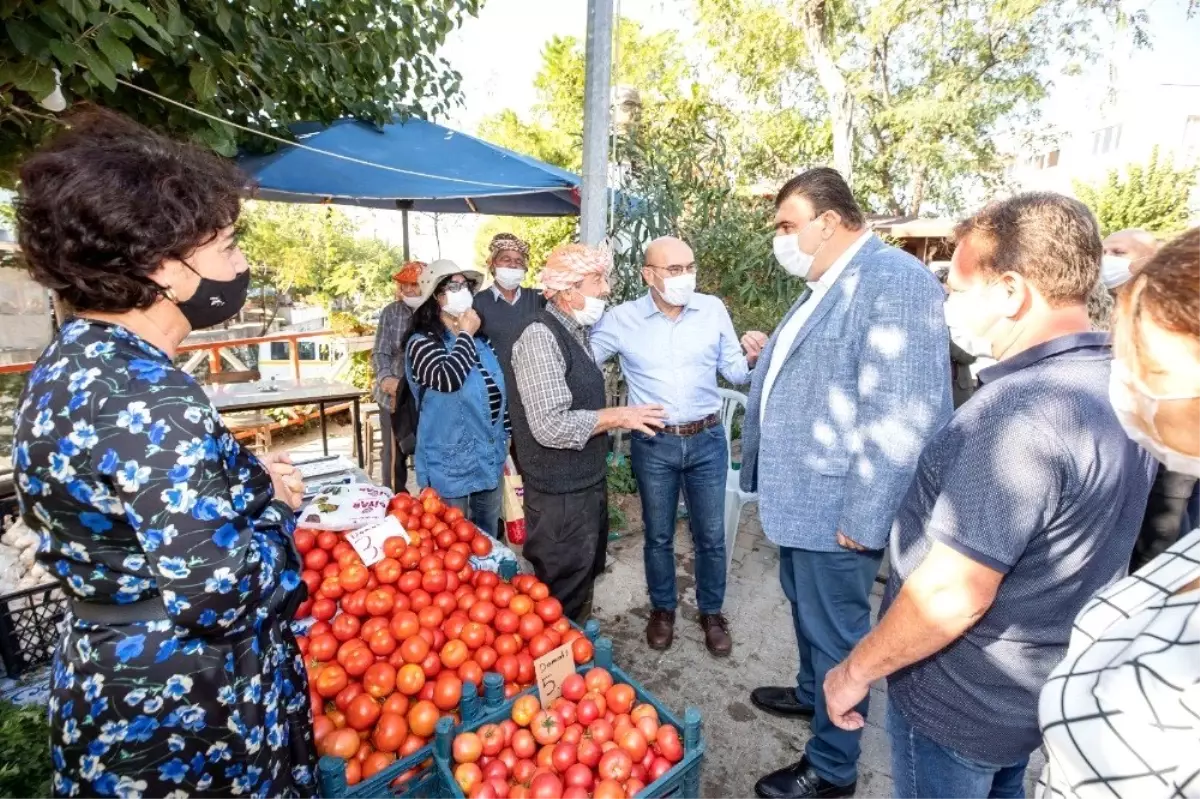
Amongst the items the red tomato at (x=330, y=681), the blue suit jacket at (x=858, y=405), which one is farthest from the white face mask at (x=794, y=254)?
the red tomato at (x=330, y=681)

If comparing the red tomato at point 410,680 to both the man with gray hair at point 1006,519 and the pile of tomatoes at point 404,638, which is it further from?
the man with gray hair at point 1006,519

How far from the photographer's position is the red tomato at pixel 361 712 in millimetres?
1689

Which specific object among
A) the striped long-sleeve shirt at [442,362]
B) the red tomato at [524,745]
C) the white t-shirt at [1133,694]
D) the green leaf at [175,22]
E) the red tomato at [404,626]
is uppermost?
the green leaf at [175,22]

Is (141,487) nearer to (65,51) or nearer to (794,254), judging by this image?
(65,51)

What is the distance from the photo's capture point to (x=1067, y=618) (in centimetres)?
124

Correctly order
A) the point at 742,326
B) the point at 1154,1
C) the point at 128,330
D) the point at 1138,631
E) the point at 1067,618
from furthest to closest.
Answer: the point at 1154,1, the point at 742,326, the point at 1067,618, the point at 128,330, the point at 1138,631

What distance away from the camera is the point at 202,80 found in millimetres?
2539

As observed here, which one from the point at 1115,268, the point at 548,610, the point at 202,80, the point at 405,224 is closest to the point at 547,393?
the point at 548,610

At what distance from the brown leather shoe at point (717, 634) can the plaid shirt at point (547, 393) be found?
1434 mm

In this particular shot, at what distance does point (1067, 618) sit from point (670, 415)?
1.78m

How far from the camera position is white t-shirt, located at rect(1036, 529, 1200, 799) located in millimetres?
689

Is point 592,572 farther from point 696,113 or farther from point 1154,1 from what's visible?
point 1154,1

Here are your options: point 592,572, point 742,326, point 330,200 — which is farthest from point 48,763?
point 742,326

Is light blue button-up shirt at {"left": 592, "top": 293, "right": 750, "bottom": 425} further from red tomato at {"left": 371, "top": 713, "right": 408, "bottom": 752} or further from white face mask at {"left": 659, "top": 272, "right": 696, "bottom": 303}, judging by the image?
red tomato at {"left": 371, "top": 713, "right": 408, "bottom": 752}
